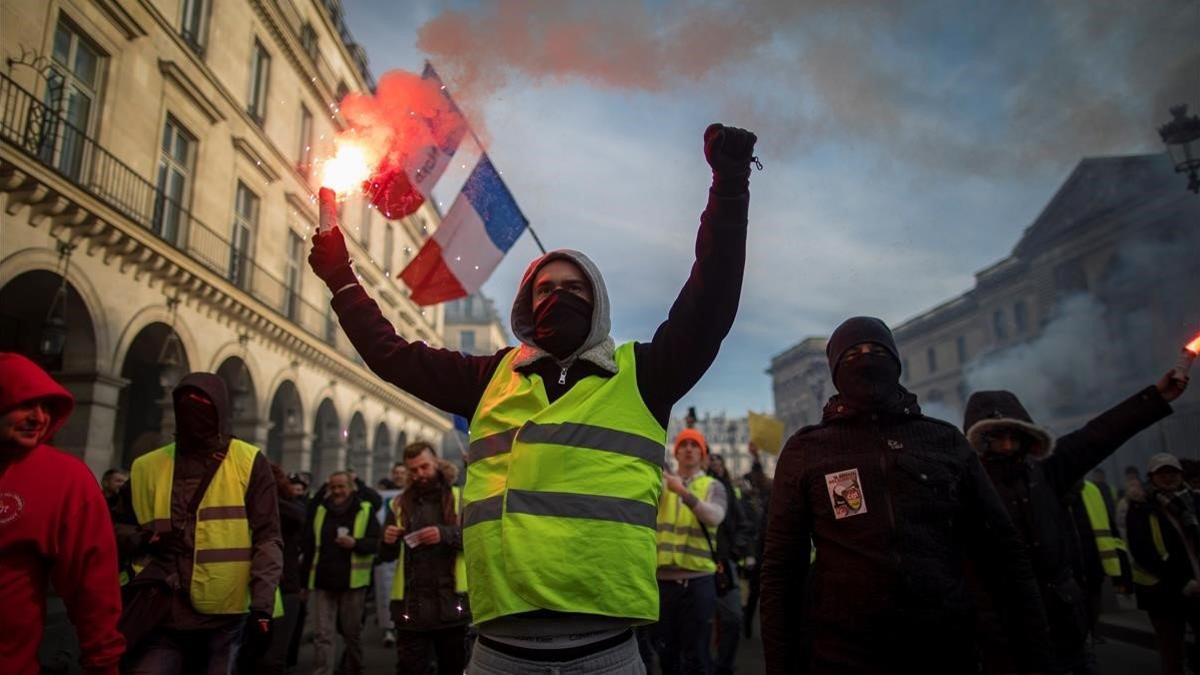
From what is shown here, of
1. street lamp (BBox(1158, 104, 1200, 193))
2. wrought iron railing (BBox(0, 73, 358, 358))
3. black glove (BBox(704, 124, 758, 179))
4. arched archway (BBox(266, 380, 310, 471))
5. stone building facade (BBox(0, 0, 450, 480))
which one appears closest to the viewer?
black glove (BBox(704, 124, 758, 179))

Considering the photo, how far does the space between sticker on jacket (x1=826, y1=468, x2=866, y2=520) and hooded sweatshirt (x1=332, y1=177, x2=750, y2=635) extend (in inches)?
34.6

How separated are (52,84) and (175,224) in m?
4.03

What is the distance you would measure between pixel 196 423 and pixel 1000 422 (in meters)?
3.94

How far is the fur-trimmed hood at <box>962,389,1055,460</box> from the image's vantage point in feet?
11.4

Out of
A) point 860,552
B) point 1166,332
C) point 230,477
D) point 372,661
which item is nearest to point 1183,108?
point 860,552

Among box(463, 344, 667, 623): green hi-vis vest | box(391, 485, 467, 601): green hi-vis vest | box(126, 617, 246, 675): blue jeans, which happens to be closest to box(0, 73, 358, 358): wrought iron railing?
box(391, 485, 467, 601): green hi-vis vest

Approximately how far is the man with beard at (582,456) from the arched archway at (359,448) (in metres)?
24.7

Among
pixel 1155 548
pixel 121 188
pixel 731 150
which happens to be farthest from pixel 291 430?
pixel 731 150

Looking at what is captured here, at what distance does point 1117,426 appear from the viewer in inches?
138

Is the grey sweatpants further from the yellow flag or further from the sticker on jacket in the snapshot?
the yellow flag

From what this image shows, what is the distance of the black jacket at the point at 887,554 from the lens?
235cm

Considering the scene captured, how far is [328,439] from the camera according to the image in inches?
912

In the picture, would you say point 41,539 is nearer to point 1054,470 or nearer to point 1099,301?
point 1054,470

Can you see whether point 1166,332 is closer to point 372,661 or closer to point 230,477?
point 372,661
